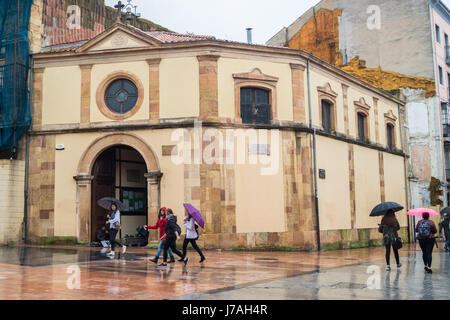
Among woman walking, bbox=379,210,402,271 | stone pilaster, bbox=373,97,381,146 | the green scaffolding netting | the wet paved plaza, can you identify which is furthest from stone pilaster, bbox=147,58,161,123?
stone pilaster, bbox=373,97,381,146

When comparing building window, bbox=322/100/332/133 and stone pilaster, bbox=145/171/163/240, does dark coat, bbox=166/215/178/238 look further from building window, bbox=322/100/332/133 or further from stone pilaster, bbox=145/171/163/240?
building window, bbox=322/100/332/133

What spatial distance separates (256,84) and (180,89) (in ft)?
10.3

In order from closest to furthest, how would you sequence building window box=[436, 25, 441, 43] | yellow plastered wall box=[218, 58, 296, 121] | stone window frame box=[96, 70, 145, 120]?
yellow plastered wall box=[218, 58, 296, 121] < stone window frame box=[96, 70, 145, 120] < building window box=[436, 25, 441, 43]

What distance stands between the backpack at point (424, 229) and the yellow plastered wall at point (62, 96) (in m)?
13.9

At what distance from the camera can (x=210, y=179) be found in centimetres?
1997

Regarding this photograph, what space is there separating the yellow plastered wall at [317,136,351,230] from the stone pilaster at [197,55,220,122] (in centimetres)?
529

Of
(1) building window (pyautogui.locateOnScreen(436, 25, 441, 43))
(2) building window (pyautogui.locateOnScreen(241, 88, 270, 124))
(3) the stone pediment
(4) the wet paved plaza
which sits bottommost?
(4) the wet paved plaza

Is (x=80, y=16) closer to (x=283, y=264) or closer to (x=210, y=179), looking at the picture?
(x=210, y=179)

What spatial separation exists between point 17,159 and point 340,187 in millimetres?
14166

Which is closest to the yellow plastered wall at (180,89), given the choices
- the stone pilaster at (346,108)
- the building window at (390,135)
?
the stone pilaster at (346,108)

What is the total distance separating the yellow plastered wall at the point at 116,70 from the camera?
2092 centimetres

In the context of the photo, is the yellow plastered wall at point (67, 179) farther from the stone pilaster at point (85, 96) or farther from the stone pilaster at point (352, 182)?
the stone pilaster at point (352, 182)

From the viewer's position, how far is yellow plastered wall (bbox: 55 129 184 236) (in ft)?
65.9
